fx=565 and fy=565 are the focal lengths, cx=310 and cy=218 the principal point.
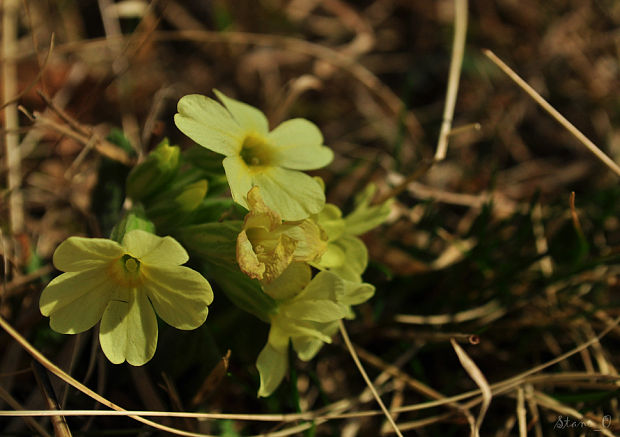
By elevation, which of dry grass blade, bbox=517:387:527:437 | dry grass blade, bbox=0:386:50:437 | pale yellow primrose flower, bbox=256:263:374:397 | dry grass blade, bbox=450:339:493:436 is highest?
pale yellow primrose flower, bbox=256:263:374:397

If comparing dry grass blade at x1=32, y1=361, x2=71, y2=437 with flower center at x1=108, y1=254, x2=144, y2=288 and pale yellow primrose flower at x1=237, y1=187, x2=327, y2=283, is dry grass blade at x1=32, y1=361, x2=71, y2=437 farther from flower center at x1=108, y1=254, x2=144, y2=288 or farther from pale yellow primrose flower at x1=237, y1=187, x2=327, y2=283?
pale yellow primrose flower at x1=237, y1=187, x2=327, y2=283

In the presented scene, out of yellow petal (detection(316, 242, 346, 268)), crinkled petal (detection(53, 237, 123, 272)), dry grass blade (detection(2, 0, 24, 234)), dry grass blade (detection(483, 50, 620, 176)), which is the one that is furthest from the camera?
dry grass blade (detection(2, 0, 24, 234))

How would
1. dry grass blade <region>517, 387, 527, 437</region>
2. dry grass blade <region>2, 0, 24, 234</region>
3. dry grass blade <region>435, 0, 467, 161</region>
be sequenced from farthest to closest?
dry grass blade <region>2, 0, 24, 234</region> → dry grass blade <region>435, 0, 467, 161</region> → dry grass blade <region>517, 387, 527, 437</region>

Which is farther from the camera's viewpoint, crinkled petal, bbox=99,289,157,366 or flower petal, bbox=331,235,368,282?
flower petal, bbox=331,235,368,282

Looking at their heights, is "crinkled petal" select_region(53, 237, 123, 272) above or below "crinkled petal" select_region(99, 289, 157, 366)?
above

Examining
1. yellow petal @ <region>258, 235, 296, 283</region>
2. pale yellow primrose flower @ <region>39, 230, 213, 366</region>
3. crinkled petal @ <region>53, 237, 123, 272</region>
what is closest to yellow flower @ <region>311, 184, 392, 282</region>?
yellow petal @ <region>258, 235, 296, 283</region>

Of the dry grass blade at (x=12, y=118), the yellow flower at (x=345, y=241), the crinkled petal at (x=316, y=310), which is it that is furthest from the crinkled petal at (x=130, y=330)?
the dry grass blade at (x=12, y=118)

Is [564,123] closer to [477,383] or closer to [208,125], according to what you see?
[477,383]

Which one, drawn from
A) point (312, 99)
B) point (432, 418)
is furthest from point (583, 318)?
point (312, 99)
